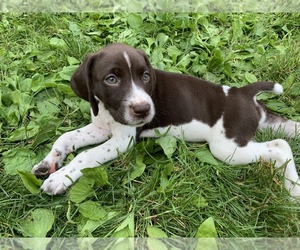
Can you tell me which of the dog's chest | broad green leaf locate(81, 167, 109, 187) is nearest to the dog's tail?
the dog's chest

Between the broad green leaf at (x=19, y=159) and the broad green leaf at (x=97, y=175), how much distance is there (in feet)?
2.40

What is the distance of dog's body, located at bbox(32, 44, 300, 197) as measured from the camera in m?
4.28

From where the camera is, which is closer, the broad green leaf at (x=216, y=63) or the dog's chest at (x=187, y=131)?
the dog's chest at (x=187, y=131)

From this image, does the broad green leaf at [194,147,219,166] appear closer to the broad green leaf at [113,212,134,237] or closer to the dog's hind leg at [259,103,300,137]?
the dog's hind leg at [259,103,300,137]

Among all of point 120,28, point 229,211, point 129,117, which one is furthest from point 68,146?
point 120,28

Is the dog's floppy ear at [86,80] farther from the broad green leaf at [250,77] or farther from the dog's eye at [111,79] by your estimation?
the broad green leaf at [250,77]

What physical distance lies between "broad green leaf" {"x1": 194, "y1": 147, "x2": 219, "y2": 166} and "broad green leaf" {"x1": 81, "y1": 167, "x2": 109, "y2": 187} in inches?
40.4

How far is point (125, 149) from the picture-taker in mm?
4648

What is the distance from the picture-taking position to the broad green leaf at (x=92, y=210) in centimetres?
407

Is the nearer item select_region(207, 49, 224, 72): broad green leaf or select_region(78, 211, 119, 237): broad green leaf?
select_region(78, 211, 119, 237): broad green leaf

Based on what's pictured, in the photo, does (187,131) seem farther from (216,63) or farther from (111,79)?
(216,63)

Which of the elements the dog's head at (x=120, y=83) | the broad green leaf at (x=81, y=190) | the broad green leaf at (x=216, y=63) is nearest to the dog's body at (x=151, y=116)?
the dog's head at (x=120, y=83)

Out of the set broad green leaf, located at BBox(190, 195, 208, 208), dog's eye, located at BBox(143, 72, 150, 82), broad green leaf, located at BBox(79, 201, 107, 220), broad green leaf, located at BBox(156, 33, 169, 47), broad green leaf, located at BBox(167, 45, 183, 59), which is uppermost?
dog's eye, located at BBox(143, 72, 150, 82)

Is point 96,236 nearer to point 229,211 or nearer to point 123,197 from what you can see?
point 123,197
